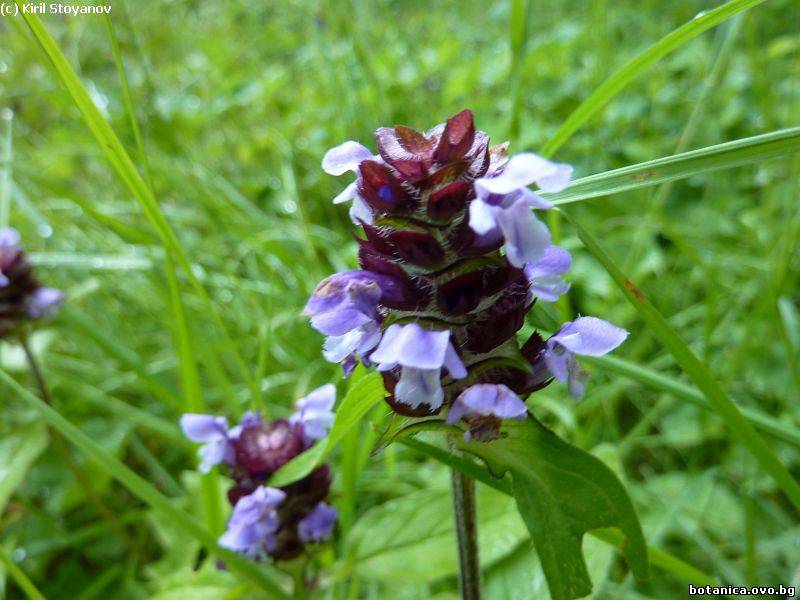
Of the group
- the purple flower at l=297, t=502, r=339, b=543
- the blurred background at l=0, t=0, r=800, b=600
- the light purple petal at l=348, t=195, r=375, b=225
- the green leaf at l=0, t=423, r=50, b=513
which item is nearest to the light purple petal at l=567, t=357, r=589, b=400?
the light purple petal at l=348, t=195, r=375, b=225

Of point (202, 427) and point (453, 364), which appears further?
point (202, 427)

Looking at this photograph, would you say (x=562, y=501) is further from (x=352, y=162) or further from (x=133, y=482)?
(x=133, y=482)

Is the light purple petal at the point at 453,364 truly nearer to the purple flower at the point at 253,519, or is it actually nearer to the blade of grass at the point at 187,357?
the purple flower at the point at 253,519

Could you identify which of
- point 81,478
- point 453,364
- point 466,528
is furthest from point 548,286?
point 81,478

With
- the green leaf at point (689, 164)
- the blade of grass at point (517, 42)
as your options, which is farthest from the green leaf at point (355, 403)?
the blade of grass at point (517, 42)

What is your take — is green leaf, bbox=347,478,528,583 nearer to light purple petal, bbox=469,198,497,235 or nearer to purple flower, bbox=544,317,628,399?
purple flower, bbox=544,317,628,399

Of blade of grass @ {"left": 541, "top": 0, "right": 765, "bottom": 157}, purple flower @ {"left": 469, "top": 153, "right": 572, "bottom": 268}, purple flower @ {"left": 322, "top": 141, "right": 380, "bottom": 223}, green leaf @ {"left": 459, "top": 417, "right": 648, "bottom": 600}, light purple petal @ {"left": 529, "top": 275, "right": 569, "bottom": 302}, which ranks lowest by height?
green leaf @ {"left": 459, "top": 417, "right": 648, "bottom": 600}

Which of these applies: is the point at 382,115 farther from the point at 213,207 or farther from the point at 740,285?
the point at 740,285
